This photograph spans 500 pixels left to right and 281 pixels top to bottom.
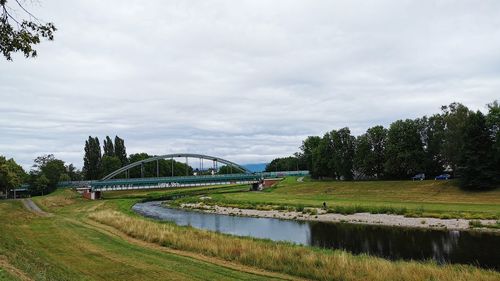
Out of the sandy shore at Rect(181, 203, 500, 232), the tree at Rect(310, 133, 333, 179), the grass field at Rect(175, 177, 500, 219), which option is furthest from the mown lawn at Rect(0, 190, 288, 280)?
the tree at Rect(310, 133, 333, 179)

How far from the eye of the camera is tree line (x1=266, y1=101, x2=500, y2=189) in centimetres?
6812

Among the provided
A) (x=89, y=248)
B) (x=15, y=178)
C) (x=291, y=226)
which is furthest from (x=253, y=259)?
(x=15, y=178)

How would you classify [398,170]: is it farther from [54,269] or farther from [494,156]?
[54,269]

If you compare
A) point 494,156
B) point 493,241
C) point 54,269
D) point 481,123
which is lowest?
point 493,241

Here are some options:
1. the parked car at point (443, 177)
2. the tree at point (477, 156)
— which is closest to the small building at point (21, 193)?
the parked car at point (443, 177)

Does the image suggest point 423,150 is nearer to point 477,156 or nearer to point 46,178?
point 477,156

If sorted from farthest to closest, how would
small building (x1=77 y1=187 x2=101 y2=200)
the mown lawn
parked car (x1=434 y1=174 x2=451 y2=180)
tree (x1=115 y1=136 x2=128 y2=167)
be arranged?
1. tree (x1=115 y1=136 x2=128 y2=167)
2. small building (x1=77 y1=187 x2=101 y2=200)
3. parked car (x1=434 y1=174 x2=451 y2=180)
4. the mown lawn

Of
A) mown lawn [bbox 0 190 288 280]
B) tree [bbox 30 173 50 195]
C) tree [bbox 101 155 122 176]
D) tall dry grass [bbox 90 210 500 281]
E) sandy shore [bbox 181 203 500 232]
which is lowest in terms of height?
Result: sandy shore [bbox 181 203 500 232]

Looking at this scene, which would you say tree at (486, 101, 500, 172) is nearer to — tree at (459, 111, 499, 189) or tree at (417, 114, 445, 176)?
tree at (459, 111, 499, 189)

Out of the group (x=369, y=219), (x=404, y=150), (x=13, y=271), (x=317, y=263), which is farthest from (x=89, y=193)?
(x=13, y=271)

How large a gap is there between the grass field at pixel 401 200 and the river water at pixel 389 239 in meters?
9.15

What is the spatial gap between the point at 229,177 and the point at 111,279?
115336 millimetres

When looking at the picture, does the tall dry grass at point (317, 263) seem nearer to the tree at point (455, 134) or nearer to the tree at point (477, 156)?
the tree at point (477, 156)

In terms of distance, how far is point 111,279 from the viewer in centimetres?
1991
